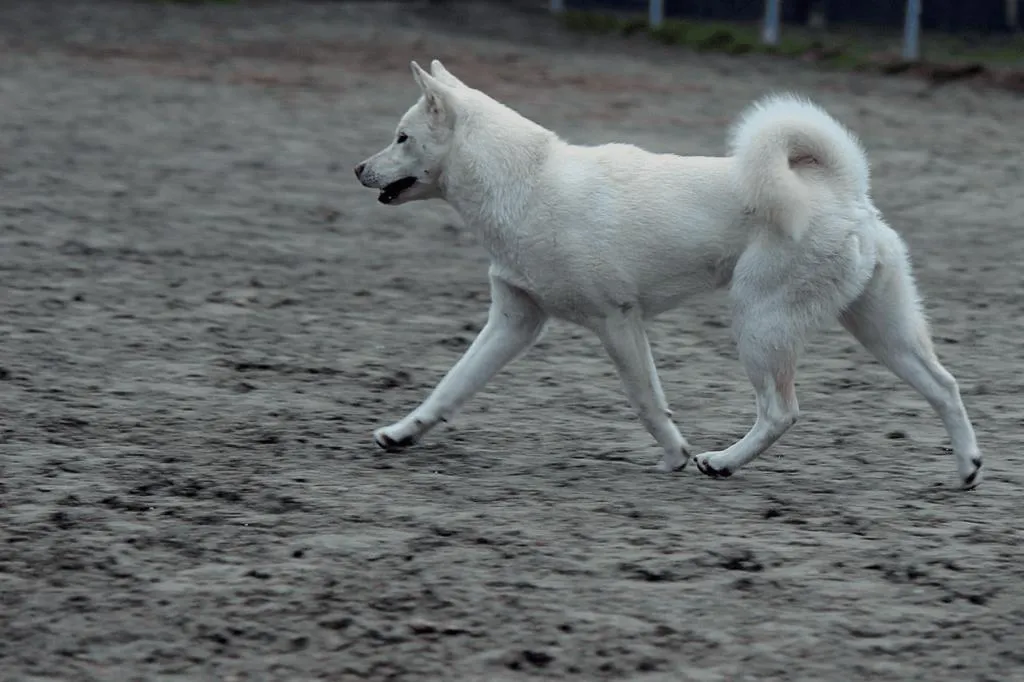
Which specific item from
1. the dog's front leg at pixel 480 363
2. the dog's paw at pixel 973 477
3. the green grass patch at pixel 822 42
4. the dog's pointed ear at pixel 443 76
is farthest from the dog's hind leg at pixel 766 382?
the green grass patch at pixel 822 42

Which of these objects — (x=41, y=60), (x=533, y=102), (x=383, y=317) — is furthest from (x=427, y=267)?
(x=41, y=60)

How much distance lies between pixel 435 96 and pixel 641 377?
1.12 metres

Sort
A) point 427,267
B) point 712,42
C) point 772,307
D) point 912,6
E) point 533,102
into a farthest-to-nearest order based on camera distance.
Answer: point 712,42 < point 912,6 < point 533,102 < point 427,267 < point 772,307

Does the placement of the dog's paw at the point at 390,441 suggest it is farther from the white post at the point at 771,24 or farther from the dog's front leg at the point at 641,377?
the white post at the point at 771,24

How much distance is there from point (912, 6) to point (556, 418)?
15039mm

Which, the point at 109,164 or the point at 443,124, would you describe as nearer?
the point at 443,124

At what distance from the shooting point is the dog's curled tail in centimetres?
495

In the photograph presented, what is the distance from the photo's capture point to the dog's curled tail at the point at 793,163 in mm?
4949

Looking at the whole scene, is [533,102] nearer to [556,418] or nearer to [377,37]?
[377,37]

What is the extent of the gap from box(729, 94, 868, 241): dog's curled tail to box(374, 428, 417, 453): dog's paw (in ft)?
4.50

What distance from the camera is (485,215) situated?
5.34m

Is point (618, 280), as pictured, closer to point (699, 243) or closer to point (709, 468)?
point (699, 243)

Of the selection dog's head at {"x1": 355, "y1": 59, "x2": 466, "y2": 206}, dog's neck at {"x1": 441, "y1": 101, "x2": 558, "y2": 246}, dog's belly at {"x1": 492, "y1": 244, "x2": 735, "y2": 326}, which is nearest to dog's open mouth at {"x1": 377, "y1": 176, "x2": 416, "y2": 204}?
dog's head at {"x1": 355, "y1": 59, "x2": 466, "y2": 206}

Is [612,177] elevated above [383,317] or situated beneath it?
elevated above
